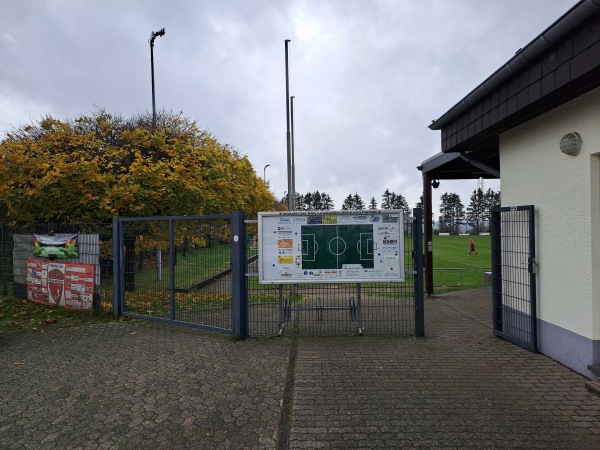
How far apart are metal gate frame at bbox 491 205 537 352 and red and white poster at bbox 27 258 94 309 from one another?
7279 mm

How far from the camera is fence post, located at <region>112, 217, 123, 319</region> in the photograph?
7039mm

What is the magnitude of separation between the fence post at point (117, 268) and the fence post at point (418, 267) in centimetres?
526

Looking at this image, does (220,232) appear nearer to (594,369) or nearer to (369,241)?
(369,241)

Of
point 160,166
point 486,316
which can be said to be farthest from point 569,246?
point 160,166

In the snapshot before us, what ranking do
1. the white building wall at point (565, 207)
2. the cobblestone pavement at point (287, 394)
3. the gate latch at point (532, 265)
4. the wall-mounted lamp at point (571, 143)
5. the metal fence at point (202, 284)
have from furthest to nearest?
1. the metal fence at point (202, 284)
2. the gate latch at point (532, 265)
3. the wall-mounted lamp at point (571, 143)
4. the white building wall at point (565, 207)
5. the cobblestone pavement at point (287, 394)

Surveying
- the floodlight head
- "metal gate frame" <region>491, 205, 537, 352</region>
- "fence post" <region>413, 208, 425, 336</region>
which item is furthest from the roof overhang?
the floodlight head

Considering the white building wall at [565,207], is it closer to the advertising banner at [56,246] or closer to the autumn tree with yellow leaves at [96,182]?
the autumn tree with yellow leaves at [96,182]

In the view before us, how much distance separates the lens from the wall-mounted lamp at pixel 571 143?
14.3 feet

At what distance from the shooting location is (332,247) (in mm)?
6023

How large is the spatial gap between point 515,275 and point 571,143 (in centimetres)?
220

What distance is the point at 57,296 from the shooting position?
25.4ft

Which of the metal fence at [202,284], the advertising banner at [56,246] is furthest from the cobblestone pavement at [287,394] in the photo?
the advertising banner at [56,246]

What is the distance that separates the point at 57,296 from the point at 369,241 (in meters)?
6.40

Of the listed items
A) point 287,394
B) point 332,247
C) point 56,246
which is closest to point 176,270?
point 332,247
